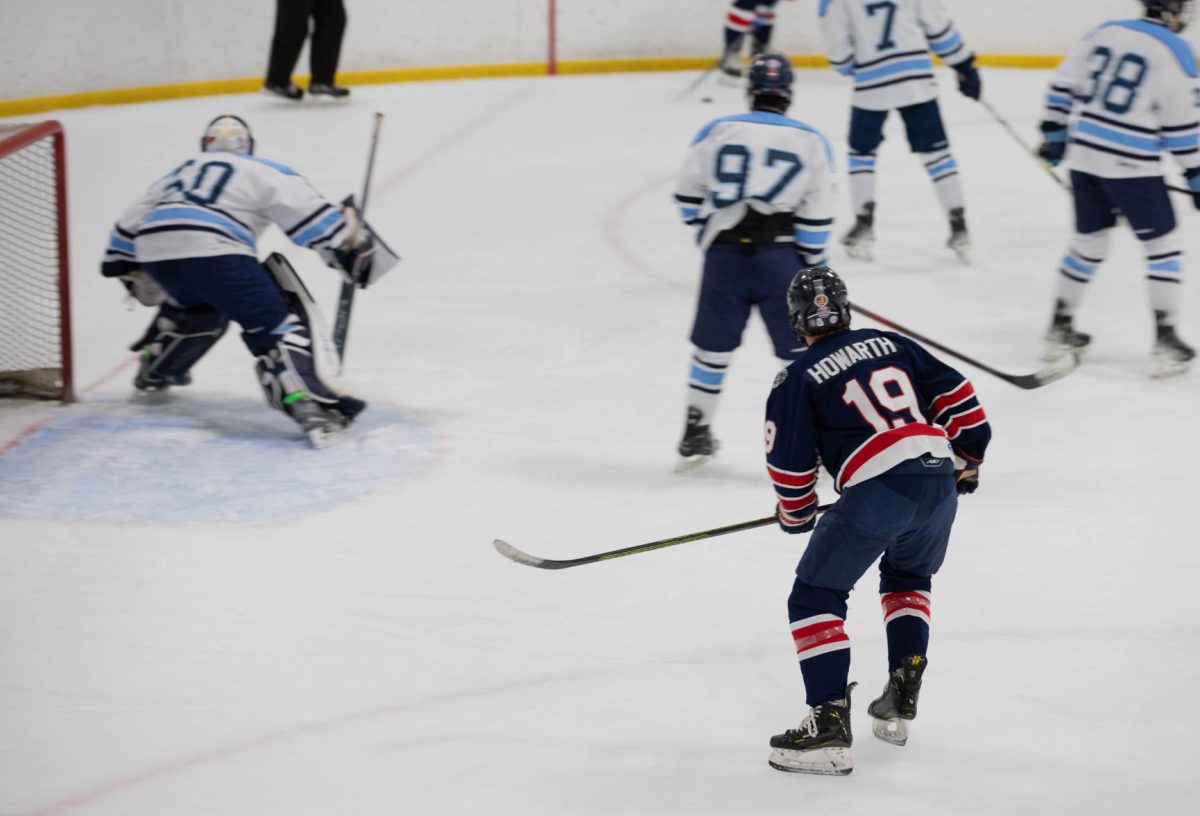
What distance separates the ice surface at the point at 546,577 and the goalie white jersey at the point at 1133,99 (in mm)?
678

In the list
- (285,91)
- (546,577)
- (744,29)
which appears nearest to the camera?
(546,577)

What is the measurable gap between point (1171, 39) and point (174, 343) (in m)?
3.03

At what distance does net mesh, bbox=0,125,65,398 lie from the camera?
4.81m

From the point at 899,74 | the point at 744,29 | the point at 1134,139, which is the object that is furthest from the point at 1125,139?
the point at 744,29

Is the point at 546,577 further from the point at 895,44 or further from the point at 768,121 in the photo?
the point at 895,44

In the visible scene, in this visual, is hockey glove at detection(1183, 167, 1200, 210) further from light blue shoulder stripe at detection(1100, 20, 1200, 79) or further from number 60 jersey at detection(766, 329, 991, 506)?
number 60 jersey at detection(766, 329, 991, 506)

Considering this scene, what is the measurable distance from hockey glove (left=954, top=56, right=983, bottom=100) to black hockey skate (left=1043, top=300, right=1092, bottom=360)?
117cm

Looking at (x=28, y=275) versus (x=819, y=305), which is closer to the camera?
(x=819, y=305)

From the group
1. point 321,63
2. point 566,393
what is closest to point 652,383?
point 566,393

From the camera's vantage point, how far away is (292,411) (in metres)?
4.45

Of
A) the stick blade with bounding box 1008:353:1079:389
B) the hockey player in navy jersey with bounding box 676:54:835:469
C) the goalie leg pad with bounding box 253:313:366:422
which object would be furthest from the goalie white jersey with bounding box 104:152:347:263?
the stick blade with bounding box 1008:353:1079:389

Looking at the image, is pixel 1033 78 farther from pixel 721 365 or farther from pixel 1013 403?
pixel 721 365

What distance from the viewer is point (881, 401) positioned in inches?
108

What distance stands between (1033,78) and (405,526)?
678cm
